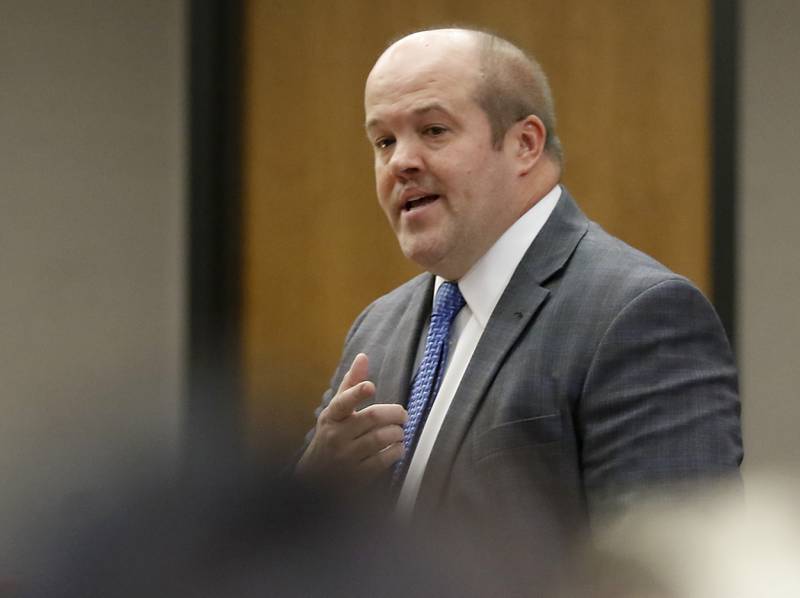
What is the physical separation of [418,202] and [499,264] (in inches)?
6.3

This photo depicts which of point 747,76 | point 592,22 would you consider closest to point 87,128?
point 592,22

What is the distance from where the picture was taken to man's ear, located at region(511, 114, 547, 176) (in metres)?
Answer: 1.87

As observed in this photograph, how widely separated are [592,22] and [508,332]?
5.61 ft

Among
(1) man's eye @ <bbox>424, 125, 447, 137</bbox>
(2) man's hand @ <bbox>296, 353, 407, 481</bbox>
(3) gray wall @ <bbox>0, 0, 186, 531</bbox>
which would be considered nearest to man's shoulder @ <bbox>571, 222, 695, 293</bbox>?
(1) man's eye @ <bbox>424, 125, 447, 137</bbox>

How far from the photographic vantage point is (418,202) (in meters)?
1.87

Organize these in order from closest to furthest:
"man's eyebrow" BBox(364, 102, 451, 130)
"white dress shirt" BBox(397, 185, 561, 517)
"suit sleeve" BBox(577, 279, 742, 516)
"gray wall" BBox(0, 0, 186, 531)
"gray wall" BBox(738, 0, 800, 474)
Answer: "suit sleeve" BBox(577, 279, 742, 516)
"white dress shirt" BBox(397, 185, 561, 517)
"man's eyebrow" BBox(364, 102, 451, 130)
"gray wall" BBox(738, 0, 800, 474)
"gray wall" BBox(0, 0, 186, 531)

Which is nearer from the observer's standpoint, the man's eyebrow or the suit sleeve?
the suit sleeve

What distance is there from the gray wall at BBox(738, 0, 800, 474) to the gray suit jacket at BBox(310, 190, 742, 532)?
4.28ft

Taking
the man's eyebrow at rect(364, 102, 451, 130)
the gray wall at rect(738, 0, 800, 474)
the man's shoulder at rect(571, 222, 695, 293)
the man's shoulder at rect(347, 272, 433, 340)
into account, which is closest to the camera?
the man's shoulder at rect(571, 222, 695, 293)

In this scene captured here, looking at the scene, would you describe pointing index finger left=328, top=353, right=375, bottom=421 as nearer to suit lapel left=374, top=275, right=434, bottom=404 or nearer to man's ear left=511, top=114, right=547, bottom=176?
suit lapel left=374, top=275, right=434, bottom=404

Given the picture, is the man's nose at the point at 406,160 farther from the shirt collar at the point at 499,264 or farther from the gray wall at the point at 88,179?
the gray wall at the point at 88,179

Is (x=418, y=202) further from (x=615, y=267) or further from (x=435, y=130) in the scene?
(x=615, y=267)

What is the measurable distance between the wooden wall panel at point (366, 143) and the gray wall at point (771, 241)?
13 centimetres

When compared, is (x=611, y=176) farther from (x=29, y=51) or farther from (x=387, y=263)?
(x=29, y=51)
